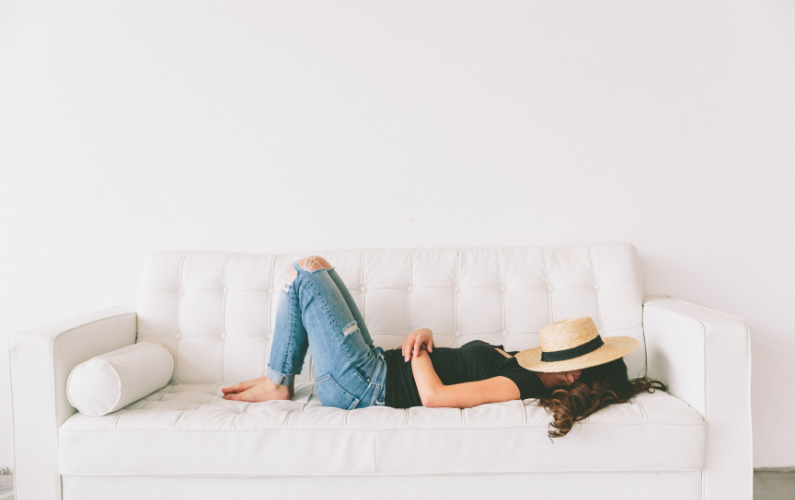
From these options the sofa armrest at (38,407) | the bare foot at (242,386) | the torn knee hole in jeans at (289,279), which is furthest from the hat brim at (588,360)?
the sofa armrest at (38,407)

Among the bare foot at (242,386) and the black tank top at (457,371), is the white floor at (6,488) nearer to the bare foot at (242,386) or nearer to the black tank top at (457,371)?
the bare foot at (242,386)

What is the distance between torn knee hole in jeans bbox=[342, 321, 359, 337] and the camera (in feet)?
4.81

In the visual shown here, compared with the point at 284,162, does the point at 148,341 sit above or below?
below

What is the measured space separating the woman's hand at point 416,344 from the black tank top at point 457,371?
0.10 feet

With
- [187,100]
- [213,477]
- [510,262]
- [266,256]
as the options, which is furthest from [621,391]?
[187,100]

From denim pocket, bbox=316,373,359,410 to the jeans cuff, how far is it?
140 millimetres

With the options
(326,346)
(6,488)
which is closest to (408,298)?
(326,346)

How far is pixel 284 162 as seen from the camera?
2029mm

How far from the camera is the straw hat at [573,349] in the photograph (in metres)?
1.31

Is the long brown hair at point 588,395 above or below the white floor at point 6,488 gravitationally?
above

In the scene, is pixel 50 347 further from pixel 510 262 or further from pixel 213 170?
pixel 510 262

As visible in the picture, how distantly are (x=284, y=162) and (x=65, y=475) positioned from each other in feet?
4.35

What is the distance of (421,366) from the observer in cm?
142

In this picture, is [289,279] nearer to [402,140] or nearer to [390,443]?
[390,443]
